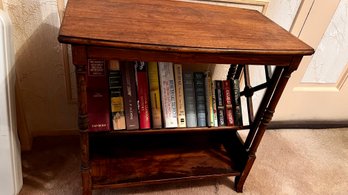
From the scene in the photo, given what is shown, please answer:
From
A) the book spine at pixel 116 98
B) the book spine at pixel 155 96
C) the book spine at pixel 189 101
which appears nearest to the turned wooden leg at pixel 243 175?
the book spine at pixel 189 101

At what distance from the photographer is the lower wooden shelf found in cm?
96

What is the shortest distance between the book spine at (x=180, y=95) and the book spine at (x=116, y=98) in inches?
8.1

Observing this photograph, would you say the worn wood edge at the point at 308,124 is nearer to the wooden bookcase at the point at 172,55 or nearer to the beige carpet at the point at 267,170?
the beige carpet at the point at 267,170

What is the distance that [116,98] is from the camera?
2.95ft

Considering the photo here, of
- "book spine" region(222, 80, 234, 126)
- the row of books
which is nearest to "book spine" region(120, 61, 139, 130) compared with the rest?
the row of books

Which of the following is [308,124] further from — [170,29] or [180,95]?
[170,29]

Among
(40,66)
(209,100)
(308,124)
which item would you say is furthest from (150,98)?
(308,124)

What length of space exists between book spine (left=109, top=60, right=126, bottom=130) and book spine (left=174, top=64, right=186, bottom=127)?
20 cm

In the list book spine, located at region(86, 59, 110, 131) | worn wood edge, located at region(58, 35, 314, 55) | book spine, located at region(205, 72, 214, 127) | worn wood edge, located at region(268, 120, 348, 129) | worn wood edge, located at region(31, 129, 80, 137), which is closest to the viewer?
worn wood edge, located at region(58, 35, 314, 55)

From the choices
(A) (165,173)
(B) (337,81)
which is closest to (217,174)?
(A) (165,173)

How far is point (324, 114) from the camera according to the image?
1618mm

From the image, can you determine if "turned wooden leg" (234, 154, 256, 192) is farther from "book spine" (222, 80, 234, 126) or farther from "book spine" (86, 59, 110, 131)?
"book spine" (86, 59, 110, 131)

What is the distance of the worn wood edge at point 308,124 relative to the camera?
1578 mm

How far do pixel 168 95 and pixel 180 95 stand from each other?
5 centimetres
